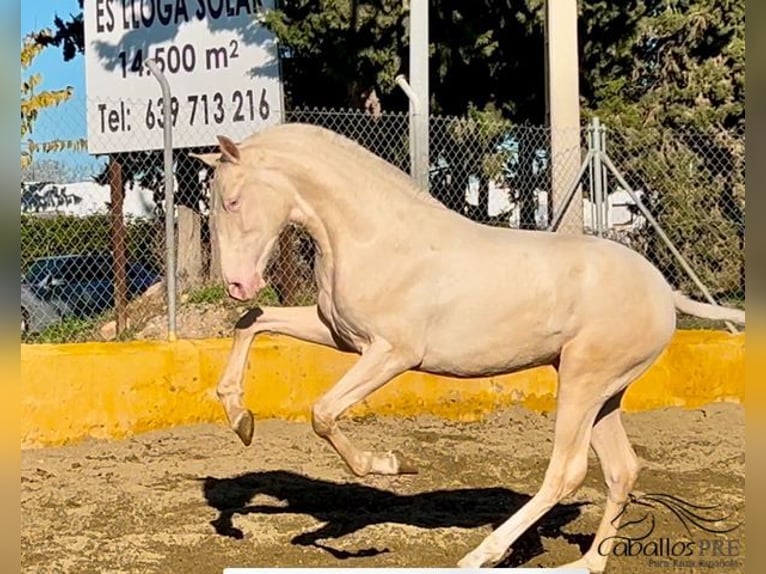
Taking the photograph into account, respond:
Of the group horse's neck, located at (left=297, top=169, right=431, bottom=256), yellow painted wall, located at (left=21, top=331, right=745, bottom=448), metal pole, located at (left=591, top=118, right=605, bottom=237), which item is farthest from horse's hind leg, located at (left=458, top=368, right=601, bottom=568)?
metal pole, located at (left=591, top=118, right=605, bottom=237)

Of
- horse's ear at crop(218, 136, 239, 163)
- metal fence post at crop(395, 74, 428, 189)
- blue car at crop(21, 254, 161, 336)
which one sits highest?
metal fence post at crop(395, 74, 428, 189)

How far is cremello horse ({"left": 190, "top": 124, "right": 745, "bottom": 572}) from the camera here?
4.61 metres

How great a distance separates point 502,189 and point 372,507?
5656mm

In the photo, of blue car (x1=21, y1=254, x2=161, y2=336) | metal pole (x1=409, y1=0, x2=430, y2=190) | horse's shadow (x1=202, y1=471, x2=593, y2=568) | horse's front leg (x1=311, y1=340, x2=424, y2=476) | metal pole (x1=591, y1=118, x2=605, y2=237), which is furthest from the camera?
metal pole (x1=409, y1=0, x2=430, y2=190)

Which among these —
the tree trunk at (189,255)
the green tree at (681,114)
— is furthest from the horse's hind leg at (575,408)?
the green tree at (681,114)

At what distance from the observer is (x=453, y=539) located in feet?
18.4

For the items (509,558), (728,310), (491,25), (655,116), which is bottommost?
(509,558)

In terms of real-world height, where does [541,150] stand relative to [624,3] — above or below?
below

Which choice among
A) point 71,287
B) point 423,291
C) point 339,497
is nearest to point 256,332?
point 423,291

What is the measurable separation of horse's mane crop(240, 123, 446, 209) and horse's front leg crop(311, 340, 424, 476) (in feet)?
2.44

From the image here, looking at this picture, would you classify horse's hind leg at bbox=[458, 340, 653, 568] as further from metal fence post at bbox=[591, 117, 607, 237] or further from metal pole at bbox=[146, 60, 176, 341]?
metal fence post at bbox=[591, 117, 607, 237]

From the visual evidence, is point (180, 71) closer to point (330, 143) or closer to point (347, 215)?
point (330, 143)


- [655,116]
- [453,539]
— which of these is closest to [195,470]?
[453,539]

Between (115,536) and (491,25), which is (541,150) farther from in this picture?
(115,536)
